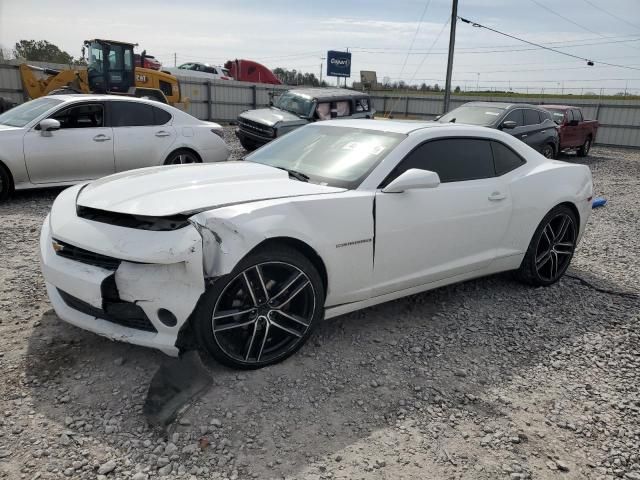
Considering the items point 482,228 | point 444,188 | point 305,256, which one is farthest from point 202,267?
point 482,228

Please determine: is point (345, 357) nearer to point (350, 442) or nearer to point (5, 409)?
point (350, 442)

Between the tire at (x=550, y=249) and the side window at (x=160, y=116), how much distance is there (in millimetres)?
5796

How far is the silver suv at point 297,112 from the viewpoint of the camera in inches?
A: 501

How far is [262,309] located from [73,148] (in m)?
5.38

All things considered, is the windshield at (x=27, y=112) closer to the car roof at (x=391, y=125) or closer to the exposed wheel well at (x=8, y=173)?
the exposed wheel well at (x=8, y=173)

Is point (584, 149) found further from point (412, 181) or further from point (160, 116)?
point (412, 181)

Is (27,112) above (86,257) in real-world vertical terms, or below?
above

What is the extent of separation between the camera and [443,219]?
147 inches

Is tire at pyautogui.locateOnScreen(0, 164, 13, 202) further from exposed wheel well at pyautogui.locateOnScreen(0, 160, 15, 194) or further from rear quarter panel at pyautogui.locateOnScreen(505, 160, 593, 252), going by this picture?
rear quarter panel at pyautogui.locateOnScreen(505, 160, 593, 252)

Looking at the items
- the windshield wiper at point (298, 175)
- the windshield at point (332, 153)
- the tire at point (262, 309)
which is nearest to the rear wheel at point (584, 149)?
the windshield at point (332, 153)

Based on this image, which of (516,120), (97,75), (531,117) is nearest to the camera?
(516,120)

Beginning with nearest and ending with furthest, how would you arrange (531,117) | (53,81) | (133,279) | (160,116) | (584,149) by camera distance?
(133,279) → (160,116) → (531,117) → (53,81) → (584,149)

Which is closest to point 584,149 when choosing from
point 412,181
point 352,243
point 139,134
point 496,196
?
point 139,134

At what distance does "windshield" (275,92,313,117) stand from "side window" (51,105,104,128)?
655cm
